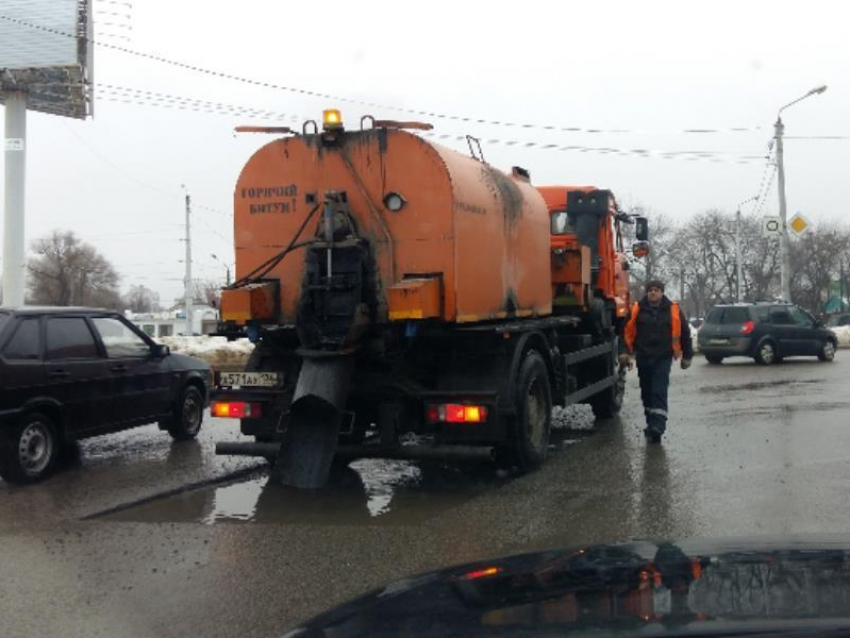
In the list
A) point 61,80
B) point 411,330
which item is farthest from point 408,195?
point 61,80

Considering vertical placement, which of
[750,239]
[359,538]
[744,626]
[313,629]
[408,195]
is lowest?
[359,538]

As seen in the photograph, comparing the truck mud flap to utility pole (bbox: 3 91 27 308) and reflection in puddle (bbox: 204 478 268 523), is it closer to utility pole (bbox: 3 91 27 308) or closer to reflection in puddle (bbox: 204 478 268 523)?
reflection in puddle (bbox: 204 478 268 523)

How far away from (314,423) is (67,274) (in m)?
80.8

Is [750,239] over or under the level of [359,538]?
over

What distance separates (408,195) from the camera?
23.3 feet

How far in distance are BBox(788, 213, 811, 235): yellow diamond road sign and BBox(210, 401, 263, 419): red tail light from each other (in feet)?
98.6

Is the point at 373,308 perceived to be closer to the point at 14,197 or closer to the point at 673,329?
the point at 673,329

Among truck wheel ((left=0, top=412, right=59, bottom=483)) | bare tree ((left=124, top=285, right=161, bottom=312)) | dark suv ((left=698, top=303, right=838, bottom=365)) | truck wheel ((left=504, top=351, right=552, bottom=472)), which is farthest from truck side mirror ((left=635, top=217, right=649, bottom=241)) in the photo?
bare tree ((left=124, top=285, right=161, bottom=312))

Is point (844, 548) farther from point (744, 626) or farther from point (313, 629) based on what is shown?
point (313, 629)

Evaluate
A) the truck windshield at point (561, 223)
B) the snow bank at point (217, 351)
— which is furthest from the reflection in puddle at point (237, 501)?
the snow bank at point (217, 351)

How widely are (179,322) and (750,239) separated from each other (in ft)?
174

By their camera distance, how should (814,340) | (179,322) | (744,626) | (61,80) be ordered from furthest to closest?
(179,322) < (61,80) < (814,340) < (744,626)

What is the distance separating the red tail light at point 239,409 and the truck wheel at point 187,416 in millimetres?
3006

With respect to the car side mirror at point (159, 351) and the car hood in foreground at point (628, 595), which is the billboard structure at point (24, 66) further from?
the car hood in foreground at point (628, 595)
